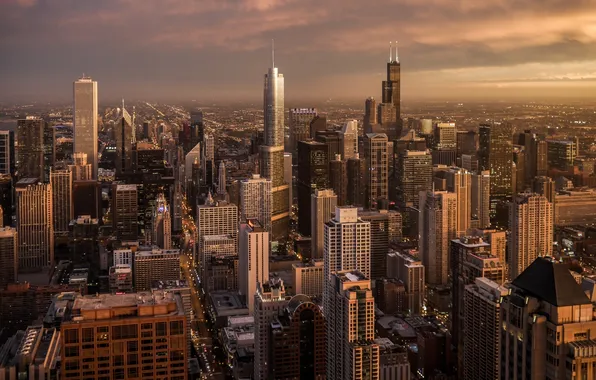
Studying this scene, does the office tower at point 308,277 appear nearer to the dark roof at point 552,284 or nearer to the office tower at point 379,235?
the office tower at point 379,235

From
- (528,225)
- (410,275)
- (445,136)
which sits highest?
(445,136)

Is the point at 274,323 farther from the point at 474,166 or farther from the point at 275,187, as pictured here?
the point at 275,187

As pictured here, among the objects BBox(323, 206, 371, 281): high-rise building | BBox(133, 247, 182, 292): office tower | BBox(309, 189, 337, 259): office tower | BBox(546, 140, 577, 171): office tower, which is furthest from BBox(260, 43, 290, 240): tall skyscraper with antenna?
BBox(546, 140, 577, 171): office tower

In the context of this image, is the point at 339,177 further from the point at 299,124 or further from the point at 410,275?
the point at 410,275

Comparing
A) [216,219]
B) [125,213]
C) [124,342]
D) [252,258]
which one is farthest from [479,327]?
[125,213]

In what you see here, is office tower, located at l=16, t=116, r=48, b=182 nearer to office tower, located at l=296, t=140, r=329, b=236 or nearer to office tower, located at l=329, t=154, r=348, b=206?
office tower, located at l=296, t=140, r=329, b=236
